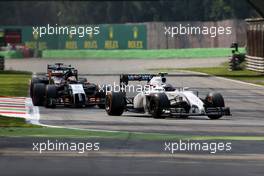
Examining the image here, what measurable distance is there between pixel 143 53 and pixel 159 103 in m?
60.8

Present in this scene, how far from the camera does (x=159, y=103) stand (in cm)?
2020

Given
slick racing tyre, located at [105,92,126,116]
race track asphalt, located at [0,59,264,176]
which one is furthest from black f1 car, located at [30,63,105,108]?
slick racing tyre, located at [105,92,126,116]

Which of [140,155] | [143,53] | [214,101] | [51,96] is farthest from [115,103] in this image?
[143,53]

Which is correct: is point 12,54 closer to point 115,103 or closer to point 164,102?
point 115,103

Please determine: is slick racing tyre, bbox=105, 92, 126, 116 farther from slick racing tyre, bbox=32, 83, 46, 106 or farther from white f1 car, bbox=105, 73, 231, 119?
slick racing tyre, bbox=32, 83, 46, 106

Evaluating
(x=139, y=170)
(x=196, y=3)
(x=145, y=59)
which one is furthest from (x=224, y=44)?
(x=139, y=170)

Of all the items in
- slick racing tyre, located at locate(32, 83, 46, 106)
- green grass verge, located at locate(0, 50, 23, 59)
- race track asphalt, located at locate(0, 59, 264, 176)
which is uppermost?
green grass verge, located at locate(0, 50, 23, 59)

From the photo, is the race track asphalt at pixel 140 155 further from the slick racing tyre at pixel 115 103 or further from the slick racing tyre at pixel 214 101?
the slick racing tyre at pixel 214 101

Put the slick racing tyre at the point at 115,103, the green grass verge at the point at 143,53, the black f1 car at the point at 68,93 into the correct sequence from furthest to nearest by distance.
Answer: the green grass verge at the point at 143,53 < the black f1 car at the point at 68,93 < the slick racing tyre at the point at 115,103

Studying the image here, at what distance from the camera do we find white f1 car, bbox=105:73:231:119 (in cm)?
2017

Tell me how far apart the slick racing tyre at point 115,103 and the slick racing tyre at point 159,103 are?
2.91 ft

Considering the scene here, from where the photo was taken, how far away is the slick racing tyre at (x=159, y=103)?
66.1 ft

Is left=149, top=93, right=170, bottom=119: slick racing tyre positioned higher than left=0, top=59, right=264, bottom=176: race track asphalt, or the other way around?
left=149, top=93, right=170, bottom=119: slick racing tyre

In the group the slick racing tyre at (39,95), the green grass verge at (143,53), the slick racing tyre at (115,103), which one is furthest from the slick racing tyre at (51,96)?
the green grass verge at (143,53)
